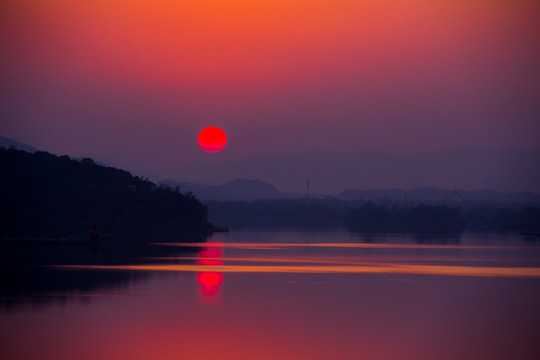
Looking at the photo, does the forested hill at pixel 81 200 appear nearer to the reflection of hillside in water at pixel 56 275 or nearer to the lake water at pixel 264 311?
the reflection of hillside in water at pixel 56 275

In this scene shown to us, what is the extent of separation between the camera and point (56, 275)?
40906mm

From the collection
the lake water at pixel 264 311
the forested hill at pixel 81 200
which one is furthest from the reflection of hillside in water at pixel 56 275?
the forested hill at pixel 81 200

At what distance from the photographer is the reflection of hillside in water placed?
3170cm

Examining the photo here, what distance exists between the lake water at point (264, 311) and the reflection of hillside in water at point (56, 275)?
72mm

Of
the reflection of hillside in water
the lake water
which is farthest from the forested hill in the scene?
the lake water

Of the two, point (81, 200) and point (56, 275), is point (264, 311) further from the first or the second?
point (81, 200)

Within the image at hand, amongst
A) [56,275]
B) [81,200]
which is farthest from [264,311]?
[81,200]

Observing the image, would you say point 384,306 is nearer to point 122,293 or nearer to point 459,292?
point 459,292

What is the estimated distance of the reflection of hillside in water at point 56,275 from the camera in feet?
104

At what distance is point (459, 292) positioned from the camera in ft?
122

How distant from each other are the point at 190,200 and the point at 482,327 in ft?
365

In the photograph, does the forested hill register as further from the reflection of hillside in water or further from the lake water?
the lake water

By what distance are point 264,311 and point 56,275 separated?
1474 cm

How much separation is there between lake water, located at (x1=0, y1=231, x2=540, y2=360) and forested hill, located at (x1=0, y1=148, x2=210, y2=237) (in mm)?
60719
